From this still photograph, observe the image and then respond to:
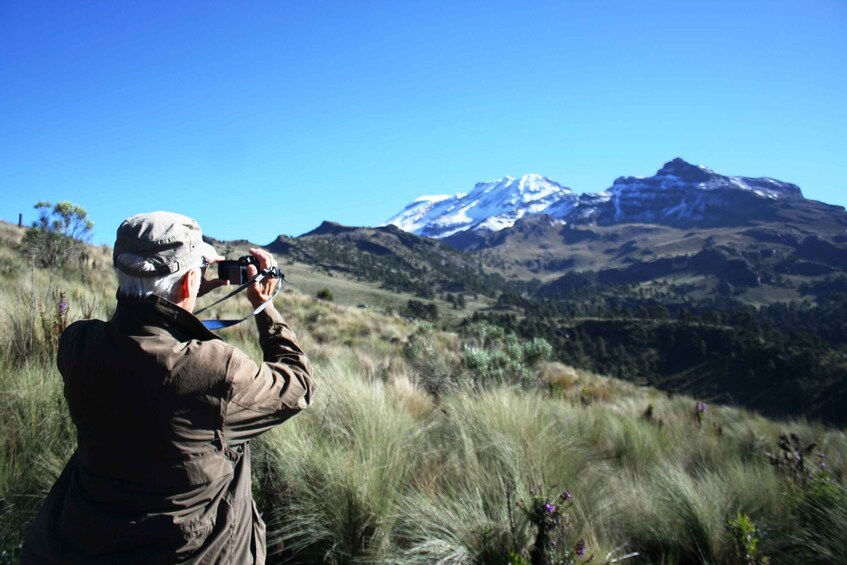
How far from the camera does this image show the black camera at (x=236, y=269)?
92.0 inches

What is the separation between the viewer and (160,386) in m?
1.62

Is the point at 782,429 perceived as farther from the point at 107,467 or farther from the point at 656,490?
the point at 107,467

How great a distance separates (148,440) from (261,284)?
2.73 feet

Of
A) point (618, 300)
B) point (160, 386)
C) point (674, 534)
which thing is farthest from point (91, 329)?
point (618, 300)

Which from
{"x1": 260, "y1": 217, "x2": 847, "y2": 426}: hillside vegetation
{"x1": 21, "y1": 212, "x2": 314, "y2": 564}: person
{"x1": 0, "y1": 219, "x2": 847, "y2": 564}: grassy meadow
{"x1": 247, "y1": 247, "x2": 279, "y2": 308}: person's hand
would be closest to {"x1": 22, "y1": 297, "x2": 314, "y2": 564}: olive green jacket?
{"x1": 21, "y1": 212, "x2": 314, "y2": 564}: person

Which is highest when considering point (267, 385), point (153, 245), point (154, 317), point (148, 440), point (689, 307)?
point (153, 245)

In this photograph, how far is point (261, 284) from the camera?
227cm

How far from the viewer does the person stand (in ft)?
5.32

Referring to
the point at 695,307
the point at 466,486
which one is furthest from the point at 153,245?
the point at 695,307

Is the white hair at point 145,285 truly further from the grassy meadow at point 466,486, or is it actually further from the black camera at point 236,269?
the grassy meadow at point 466,486

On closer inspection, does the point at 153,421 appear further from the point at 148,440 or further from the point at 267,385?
the point at 267,385

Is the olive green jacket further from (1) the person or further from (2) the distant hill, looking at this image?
(2) the distant hill

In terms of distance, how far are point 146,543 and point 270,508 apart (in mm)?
1657

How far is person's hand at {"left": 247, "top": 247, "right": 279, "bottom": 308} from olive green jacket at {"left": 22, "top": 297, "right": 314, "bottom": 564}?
0.43 metres
